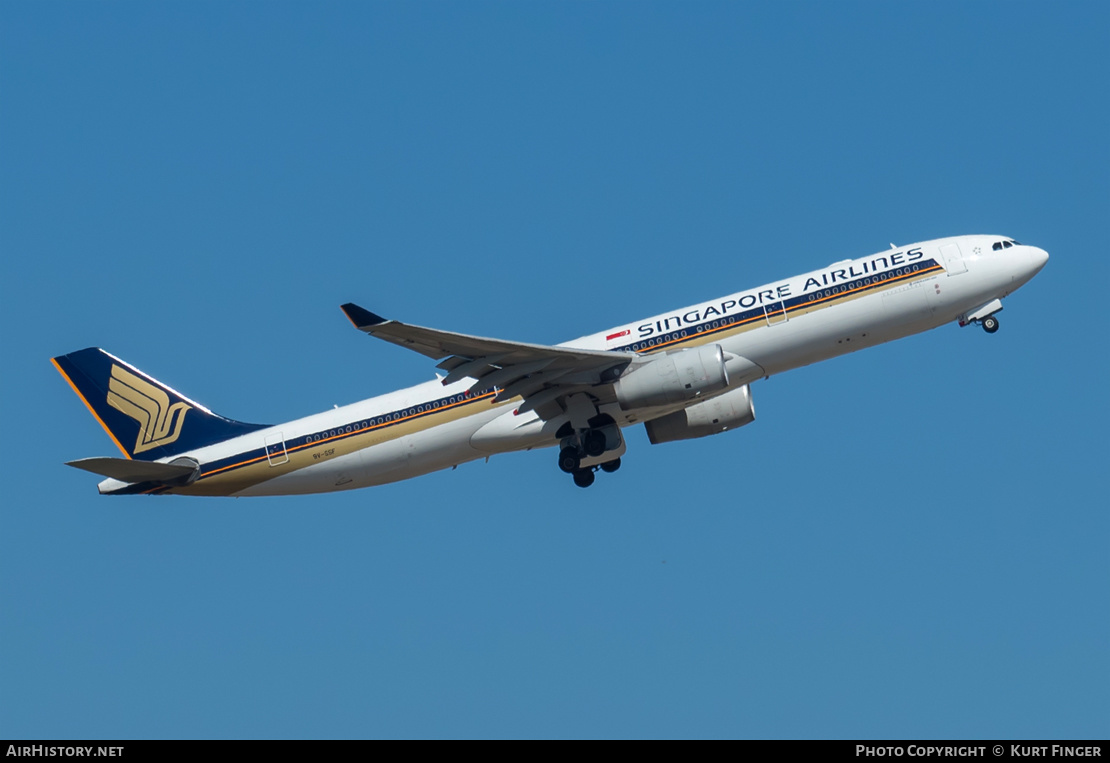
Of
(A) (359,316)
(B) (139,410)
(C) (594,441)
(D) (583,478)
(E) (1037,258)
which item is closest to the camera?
(A) (359,316)

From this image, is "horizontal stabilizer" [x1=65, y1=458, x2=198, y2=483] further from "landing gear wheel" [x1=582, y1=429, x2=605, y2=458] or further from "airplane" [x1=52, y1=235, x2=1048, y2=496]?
"landing gear wheel" [x1=582, y1=429, x2=605, y2=458]

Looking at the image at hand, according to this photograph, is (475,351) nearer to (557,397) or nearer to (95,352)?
(557,397)

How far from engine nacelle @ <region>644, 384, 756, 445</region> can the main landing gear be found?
5.82ft

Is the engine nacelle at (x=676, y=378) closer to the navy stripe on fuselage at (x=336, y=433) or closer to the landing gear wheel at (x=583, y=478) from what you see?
the landing gear wheel at (x=583, y=478)

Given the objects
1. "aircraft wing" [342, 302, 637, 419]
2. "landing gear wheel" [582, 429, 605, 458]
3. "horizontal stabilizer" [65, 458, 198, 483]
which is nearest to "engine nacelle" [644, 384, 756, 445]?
"landing gear wheel" [582, 429, 605, 458]

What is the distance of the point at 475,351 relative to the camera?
36.5 meters

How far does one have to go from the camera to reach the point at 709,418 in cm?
4106

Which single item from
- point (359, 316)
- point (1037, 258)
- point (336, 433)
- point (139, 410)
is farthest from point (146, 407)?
point (1037, 258)

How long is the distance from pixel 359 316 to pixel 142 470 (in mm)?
11866

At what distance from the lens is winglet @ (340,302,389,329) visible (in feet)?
107

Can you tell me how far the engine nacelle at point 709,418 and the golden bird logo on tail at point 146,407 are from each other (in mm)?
16010

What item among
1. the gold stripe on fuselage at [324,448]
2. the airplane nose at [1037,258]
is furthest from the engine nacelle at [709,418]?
the airplane nose at [1037,258]

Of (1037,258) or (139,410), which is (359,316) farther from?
(1037,258)
